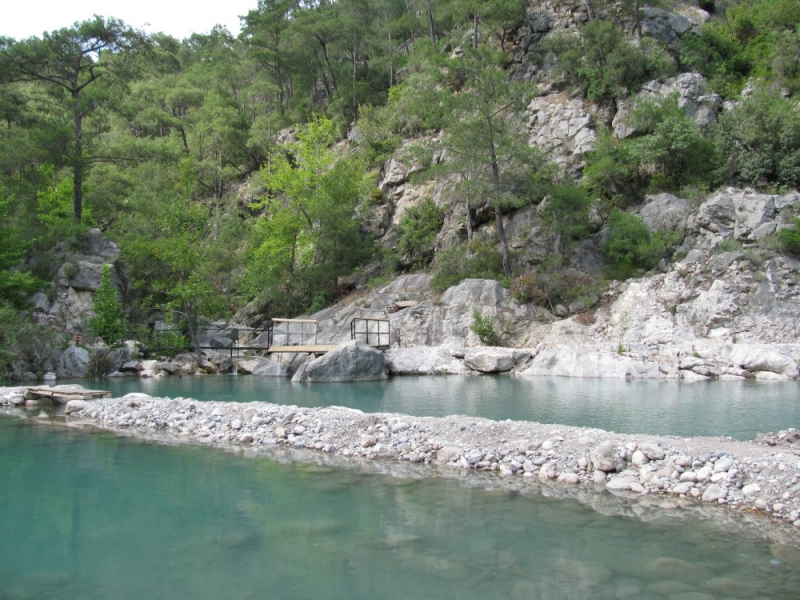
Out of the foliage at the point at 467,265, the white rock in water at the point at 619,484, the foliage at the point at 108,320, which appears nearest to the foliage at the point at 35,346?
the foliage at the point at 108,320

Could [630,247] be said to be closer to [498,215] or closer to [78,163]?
[498,215]

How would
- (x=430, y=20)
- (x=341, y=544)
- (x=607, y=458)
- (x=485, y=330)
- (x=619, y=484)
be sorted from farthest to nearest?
(x=430, y=20) → (x=485, y=330) → (x=607, y=458) → (x=619, y=484) → (x=341, y=544)

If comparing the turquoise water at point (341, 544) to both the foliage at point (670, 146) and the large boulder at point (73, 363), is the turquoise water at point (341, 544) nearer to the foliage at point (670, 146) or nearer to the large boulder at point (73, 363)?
the large boulder at point (73, 363)

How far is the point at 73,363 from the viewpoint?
82.7 feet

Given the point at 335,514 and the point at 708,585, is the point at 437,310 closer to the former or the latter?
the point at 335,514

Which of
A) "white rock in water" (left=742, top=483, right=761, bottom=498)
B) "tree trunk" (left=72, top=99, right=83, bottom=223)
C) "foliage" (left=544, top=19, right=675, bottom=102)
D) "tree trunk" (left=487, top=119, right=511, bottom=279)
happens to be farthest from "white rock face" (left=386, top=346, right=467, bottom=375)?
"foliage" (left=544, top=19, right=675, bottom=102)

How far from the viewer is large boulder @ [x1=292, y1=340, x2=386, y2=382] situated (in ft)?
80.2

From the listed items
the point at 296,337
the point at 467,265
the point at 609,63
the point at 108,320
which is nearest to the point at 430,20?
the point at 609,63

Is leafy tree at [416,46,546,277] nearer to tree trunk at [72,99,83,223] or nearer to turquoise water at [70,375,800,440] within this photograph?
turquoise water at [70,375,800,440]

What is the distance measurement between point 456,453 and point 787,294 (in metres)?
20.5

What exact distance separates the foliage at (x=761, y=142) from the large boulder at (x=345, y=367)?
69.3ft

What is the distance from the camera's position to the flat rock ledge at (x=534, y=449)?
24.5 feet

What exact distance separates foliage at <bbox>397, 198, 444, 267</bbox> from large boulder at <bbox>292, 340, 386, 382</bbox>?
42.2 ft

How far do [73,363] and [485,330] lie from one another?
18615 mm
